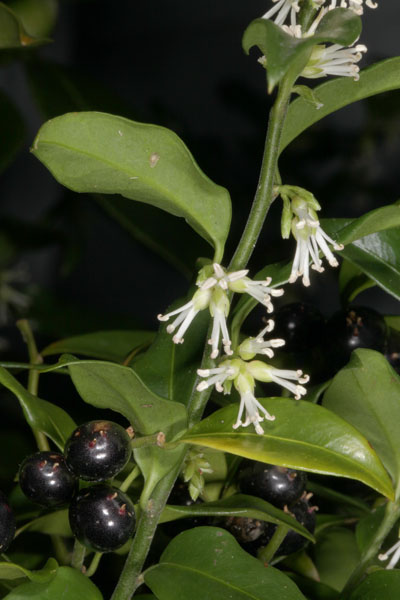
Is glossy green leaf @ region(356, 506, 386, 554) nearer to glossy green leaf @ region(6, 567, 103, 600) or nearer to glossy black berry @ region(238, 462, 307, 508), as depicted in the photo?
glossy black berry @ region(238, 462, 307, 508)

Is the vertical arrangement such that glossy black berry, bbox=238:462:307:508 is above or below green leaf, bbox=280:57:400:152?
below

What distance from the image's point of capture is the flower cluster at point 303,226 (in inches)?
19.7

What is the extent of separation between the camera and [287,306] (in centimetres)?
65

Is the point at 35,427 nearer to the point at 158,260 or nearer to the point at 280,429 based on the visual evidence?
the point at 280,429

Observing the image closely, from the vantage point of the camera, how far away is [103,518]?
0.48 m

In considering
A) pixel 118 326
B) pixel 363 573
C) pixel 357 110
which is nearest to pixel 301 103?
pixel 363 573

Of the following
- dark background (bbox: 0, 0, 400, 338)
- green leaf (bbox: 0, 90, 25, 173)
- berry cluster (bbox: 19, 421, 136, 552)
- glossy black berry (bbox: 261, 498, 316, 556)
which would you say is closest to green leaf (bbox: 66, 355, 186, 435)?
berry cluster (bbox: 19, 421, 136, 552)

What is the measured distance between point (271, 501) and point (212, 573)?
75mm

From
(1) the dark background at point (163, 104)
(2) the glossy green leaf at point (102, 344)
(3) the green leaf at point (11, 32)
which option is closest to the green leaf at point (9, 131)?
(3) the green leaf at point (11, 32)

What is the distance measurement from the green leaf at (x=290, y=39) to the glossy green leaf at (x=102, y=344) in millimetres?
370

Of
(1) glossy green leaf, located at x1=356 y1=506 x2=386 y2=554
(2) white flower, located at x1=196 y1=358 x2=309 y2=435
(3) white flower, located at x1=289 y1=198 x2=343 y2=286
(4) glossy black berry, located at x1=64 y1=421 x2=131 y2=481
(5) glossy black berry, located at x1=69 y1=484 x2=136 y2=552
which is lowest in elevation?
(1) glossy green leaf, located at x1=356 y1=506 x2=386 y2=554

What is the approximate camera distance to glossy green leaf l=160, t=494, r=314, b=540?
20.1 inches

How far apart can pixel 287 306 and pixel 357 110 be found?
1772 mm

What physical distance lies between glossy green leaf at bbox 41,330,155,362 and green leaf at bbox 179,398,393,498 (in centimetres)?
27
